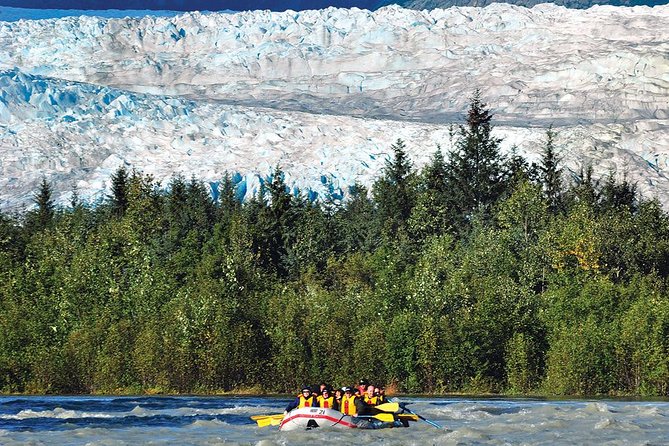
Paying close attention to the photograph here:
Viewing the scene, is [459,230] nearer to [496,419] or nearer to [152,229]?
[152,229]

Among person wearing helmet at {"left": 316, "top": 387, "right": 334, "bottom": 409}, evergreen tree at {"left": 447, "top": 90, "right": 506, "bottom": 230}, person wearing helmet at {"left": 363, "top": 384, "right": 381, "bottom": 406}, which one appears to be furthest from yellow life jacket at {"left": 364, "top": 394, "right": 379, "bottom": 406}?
evergreen tree at {"left": 447, "top": 90, "right": 506, "bottom": 230}

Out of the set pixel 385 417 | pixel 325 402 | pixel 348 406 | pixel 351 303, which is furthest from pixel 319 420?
pixel 351 303

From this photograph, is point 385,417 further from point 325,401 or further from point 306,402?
point 306,402

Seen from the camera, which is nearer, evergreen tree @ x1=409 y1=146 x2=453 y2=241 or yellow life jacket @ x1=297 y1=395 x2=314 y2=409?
yellow life jacket @ x1=297 y1=395 x2=314 y2=409

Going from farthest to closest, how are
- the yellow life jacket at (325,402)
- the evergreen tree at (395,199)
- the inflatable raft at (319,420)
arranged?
1. the evergreen tree at (395,199)
2. the yellow life jacket at (325,402)
3. the inflatable raft at (319,420)

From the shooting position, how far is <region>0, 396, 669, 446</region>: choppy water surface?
3659 cm

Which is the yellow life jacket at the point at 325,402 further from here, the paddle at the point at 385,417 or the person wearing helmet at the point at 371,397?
the person wearing helmet at the point at 371,397

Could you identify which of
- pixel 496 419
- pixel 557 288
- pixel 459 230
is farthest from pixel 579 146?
pixel 496 419

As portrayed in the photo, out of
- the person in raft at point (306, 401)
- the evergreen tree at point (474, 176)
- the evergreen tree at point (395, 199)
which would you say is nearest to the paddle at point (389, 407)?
the person in raft at point (306, 401)

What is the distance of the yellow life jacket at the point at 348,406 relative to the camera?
39969 mm

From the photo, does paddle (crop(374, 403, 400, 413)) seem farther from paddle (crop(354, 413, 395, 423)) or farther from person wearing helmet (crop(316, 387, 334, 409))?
person wearing helmet (crop(316, 387, 334, 409))

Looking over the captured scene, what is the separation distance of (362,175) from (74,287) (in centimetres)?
7860

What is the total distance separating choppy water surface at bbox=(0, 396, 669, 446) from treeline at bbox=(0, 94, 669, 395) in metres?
8.31

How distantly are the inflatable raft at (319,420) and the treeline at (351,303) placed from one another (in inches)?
781
